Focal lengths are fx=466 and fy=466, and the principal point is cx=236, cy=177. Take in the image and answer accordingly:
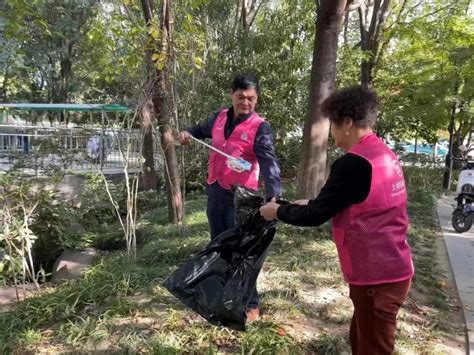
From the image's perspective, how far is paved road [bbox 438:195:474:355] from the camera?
403 centimetres

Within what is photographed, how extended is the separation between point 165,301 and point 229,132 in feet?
4.79

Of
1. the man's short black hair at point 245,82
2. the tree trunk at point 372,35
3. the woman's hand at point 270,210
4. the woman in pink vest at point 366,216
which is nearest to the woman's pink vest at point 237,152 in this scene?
the man's short black hair at point 245,82

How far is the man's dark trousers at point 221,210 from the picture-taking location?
3186 mm

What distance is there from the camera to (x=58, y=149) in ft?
30.8

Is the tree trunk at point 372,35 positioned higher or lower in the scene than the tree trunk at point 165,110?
higher

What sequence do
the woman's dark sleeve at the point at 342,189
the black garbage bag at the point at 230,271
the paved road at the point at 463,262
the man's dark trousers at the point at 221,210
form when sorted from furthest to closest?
the paved road at the point at 463,262
the man's dark trousers at the point at 221,210
the black garbage bag at the point at 230,271
the woman's dark sleeve at the point at 342,189

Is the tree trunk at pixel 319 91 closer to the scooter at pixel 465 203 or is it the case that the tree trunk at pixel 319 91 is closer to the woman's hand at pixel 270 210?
the scooter at pixel 465 203

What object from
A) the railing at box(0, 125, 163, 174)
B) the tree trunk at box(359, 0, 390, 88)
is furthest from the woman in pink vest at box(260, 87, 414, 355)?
the tree trunk at box(359, 0, 390, 88)

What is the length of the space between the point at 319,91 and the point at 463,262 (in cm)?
275

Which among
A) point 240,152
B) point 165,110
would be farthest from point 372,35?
point 240,152

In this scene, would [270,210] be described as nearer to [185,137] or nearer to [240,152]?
[240,152]

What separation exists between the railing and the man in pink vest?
5685mm

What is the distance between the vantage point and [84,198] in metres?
8.43

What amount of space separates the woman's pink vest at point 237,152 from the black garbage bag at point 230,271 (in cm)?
43
